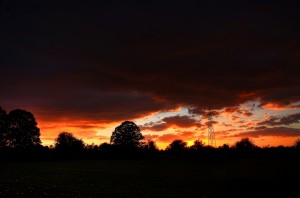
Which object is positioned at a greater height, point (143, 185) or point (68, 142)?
point (68, 142)

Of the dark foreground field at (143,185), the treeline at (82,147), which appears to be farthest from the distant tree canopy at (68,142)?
the dark foreground field at (143,185)

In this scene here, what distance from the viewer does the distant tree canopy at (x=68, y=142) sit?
141 m

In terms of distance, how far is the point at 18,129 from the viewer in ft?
310

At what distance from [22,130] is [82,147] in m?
57.2

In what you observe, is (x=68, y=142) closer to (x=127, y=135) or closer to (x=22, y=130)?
(x=127, y=135)

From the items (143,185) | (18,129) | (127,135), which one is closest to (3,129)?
(18,129)

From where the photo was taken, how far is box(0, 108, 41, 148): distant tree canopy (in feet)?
305

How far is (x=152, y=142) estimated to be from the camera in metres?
A: 154

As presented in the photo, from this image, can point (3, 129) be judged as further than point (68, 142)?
No

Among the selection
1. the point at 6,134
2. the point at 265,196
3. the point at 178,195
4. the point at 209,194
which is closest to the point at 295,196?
the point at 265,196

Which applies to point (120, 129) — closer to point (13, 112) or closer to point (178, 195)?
point (13, 112)

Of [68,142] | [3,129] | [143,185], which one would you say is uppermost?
[68,142]

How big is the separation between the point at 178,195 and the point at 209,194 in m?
2.74

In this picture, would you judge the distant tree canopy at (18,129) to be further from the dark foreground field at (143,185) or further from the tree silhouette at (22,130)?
the dark foreground field at (143,185)
